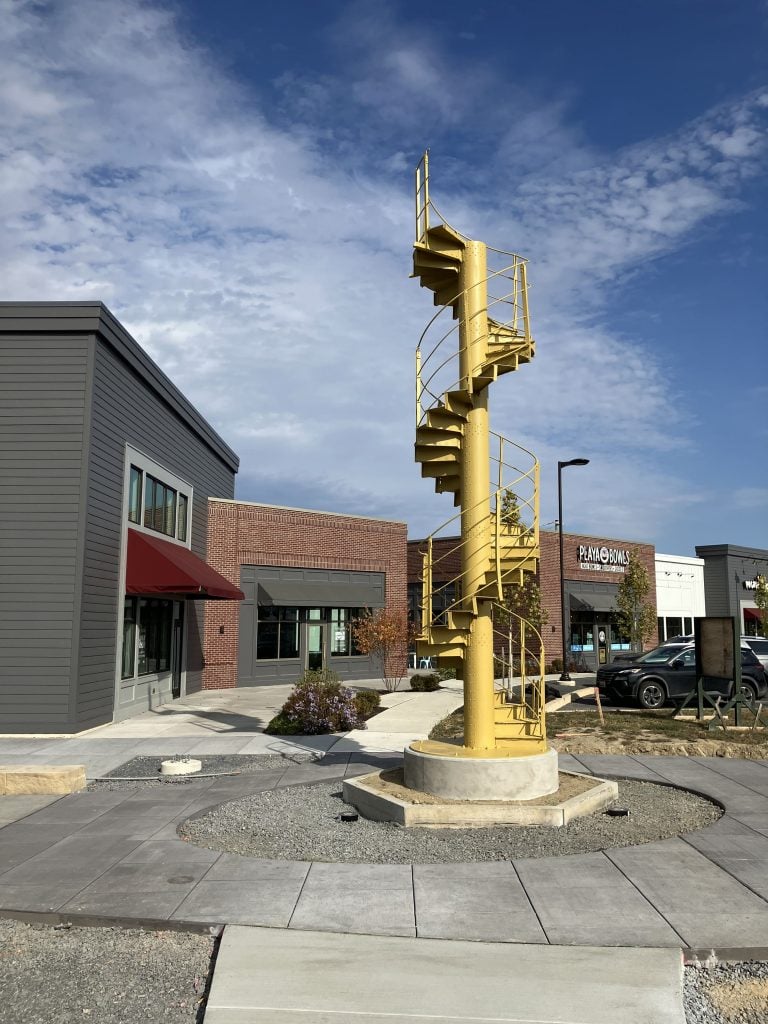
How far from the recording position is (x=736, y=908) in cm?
624

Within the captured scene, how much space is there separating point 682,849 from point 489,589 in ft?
11.3

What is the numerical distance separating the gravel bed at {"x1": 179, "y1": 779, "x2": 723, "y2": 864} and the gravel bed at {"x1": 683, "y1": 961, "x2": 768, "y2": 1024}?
2.61 m

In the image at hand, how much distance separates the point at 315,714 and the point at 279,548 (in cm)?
1366

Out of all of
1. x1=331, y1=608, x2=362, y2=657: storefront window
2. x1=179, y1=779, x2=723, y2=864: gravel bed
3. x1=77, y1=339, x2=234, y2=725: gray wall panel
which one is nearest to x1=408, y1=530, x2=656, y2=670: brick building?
x1=331, y1=608, x2=362, y2=657: storefront window

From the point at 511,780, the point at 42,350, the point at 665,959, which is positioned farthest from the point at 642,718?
the point at 42,350

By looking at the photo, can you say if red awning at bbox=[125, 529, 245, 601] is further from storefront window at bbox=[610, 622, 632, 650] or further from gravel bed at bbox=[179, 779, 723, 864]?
storefront window at bbox=[610, 622, 632, 650]

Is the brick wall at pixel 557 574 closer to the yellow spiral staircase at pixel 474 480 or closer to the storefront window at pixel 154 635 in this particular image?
the storefront window at pixel 154 635

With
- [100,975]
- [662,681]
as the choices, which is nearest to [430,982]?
[100,975]

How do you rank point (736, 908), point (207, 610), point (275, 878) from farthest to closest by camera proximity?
1. point (207, 610)
2. point (275, 878)
3. point (736, 908)

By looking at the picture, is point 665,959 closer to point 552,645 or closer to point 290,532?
point 290,532

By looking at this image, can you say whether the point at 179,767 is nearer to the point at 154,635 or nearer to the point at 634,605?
the point at 154,635

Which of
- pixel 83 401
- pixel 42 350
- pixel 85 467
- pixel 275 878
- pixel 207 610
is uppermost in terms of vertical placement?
pixel 42 350

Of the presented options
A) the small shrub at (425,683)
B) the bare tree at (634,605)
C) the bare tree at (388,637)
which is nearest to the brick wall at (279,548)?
the bare tree at (388,637)

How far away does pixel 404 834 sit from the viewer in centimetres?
860
